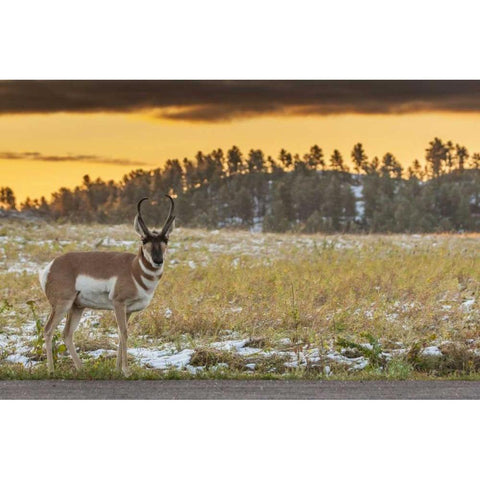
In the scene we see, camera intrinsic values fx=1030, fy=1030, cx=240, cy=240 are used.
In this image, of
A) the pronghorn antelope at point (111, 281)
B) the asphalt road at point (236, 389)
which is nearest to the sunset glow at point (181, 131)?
the pronghorn antelope at point (111, 281)

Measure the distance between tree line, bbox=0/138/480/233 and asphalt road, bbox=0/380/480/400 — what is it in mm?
5924

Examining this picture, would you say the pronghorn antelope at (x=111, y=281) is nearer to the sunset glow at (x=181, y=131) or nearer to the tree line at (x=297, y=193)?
the sunset glow at (x=181, y=131)

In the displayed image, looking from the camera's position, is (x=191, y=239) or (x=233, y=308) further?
(x=191, y=239)

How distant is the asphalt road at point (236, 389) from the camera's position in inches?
358

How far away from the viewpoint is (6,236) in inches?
662

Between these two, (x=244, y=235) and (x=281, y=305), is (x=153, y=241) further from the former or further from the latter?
(x=244, y=235)

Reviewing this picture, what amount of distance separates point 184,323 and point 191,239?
16.2ft

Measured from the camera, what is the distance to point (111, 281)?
9.54 m

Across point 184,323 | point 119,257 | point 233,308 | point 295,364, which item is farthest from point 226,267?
point 119,257

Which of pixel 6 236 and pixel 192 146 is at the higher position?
pixel 192 146

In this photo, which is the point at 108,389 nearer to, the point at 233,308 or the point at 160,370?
the point at 160,370

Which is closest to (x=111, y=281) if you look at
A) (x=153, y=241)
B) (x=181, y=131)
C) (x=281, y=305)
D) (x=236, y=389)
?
(x=153, y=241)

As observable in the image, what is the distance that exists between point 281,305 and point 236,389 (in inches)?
126

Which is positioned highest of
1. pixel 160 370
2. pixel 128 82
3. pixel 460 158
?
pixel 128 82
